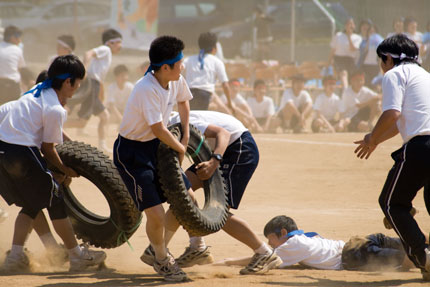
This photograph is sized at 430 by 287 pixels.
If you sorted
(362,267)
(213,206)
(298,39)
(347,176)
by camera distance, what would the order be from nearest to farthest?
(213,206) → (362,267) → (347,176) → (298,39)

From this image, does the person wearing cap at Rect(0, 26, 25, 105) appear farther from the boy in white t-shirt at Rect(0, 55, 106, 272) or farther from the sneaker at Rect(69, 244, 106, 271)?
the sneaker at Rect(69, 244, 106, 271)

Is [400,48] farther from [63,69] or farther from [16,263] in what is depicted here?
[16,263]

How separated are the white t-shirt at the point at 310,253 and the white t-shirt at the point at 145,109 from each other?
1571 mm

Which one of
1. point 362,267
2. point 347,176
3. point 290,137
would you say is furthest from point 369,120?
point 362,267

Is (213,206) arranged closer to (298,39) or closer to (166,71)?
(166,71)

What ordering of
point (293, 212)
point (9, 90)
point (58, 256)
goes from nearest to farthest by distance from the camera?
point (58, 256), point (293, 212), point (9, 90)

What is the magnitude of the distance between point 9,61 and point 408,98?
10725 mm

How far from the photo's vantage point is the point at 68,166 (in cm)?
586

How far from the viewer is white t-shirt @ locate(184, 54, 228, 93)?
12.5 metres

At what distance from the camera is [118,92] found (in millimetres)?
15695

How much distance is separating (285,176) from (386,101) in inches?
229

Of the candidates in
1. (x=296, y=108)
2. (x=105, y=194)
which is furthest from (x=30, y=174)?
(x=296, y=108)

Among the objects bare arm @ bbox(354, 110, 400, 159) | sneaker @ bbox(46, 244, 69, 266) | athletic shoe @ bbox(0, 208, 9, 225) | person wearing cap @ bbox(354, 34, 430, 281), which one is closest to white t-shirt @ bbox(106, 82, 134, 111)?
athletic shoe @ bbox(0, 208, 9, 225)

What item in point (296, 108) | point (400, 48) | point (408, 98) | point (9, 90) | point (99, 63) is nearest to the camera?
point (408, 98)
